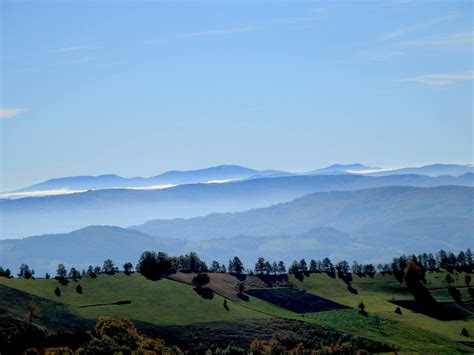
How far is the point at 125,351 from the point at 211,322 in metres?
37.2

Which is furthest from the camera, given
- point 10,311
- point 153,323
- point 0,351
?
point 153,323

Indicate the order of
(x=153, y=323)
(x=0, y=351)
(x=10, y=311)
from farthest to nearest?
(x=153, y=323) < (x=10, y=311) < (x=0, y=351)

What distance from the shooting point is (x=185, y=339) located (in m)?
186

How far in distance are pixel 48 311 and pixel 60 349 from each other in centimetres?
2832

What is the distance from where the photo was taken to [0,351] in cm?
16188

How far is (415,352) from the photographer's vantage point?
624 feet

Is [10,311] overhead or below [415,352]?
overhead

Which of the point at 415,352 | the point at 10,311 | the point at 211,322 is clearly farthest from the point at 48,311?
the point at 415,352

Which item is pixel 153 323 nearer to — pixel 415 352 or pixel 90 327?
pixel 90 327

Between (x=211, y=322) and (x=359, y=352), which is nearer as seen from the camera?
(x=359, y=352)

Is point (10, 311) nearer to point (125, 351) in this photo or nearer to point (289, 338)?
point (125, 351)

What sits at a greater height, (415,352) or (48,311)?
(48,311)

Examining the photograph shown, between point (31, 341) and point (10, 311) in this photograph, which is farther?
point (10, 311)

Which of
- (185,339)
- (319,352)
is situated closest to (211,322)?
(185,339)
